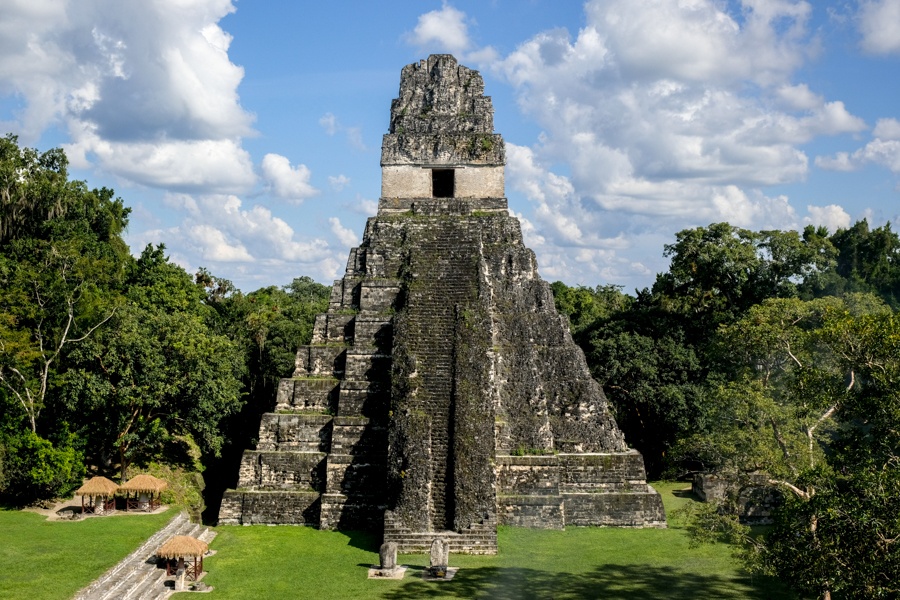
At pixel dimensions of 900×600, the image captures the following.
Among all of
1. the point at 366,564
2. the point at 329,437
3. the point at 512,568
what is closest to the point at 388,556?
the point at 366,564

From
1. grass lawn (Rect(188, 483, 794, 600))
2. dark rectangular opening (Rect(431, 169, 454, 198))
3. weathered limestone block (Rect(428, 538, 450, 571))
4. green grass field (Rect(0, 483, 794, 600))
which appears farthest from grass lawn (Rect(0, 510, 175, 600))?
dark rectangular opening (Rect(431, 169, 454, 198))

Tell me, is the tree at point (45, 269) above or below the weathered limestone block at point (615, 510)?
above

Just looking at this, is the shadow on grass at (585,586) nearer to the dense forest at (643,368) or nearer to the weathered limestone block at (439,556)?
the weathered limestone block at (439,556)

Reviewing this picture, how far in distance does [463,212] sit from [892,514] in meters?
15.1

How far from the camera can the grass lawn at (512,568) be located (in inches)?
513

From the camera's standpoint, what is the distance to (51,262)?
1984cm

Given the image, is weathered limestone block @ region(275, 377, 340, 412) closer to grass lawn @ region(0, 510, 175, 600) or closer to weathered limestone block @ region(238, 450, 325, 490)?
weathered limestone block @ region(238, 450, 325, 490)

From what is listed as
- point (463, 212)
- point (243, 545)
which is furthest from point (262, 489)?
point (463, 212)

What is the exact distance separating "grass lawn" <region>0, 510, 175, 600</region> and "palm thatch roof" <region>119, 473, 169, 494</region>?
55cm

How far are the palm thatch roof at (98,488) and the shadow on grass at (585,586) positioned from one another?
711cm

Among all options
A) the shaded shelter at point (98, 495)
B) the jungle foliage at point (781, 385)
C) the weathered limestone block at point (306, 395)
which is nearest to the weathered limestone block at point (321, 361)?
the weathered limestone block at point (306, 395)

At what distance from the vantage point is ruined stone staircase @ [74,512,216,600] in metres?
12.6

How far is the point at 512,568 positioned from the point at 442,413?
3593 millimetres

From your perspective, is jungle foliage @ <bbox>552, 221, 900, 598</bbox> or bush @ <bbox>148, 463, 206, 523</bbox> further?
bush @ <bbox>148, 463, 206, 523</bbox>
